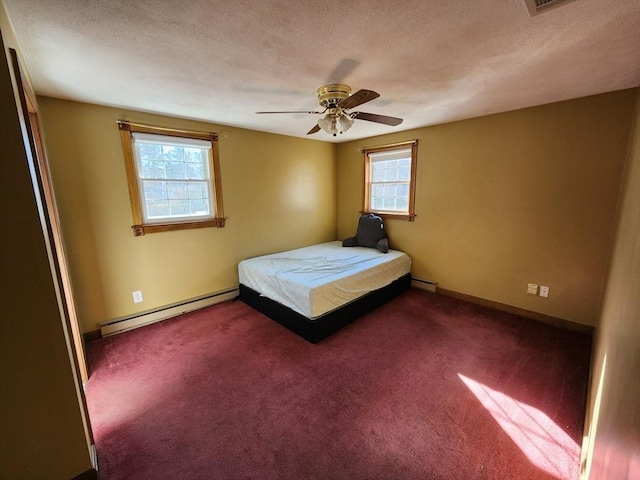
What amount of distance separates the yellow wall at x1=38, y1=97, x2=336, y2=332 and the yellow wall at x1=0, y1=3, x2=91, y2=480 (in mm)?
1465

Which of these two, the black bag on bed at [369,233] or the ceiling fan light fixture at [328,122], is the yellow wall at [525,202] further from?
the ceiling fan light fixture at [328,122]

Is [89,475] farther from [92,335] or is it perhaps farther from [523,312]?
[523,312]

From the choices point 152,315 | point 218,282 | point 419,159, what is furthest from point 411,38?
point 152,315

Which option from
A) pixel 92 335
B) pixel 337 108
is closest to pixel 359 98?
pixel 337 108

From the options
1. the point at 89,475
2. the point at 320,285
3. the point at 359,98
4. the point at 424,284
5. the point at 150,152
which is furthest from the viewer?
the point at 424,284

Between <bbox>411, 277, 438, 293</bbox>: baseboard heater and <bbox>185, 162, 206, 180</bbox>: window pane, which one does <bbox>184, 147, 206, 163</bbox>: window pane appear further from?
<bbox>411, 277, 438, 293</bbox>: baseboard heater

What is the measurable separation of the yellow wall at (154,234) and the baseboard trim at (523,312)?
2440 millimetres

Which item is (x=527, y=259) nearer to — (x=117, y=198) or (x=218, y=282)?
(x=218, y=282)

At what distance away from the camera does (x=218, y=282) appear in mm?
3512

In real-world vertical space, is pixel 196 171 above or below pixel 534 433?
above

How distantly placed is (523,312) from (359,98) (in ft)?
9.86

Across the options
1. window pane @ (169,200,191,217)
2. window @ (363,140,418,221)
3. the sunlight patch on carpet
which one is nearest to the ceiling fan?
window @ (363,140,418,221)

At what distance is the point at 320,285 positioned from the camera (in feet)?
8.52

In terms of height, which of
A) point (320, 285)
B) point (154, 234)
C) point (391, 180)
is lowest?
point (320, 285)
